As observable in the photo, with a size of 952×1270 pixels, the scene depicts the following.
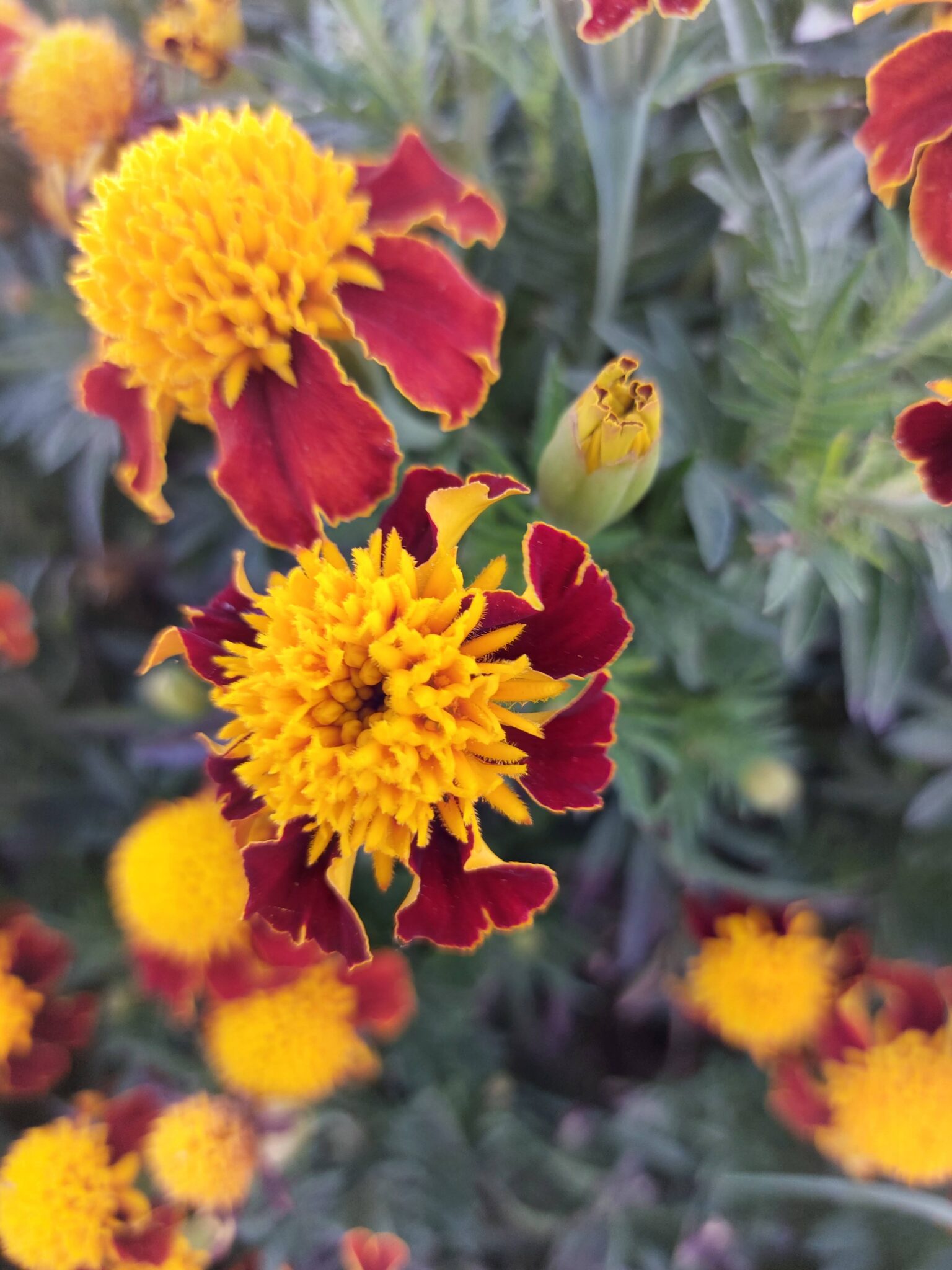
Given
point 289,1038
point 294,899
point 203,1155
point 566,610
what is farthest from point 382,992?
point 566,610

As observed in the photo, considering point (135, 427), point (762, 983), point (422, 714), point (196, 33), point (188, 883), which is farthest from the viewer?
point (762, 983)

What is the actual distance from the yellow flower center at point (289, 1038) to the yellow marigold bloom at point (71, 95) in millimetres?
778

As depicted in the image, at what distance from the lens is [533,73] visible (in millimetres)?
735

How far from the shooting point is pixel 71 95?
2.43 feet

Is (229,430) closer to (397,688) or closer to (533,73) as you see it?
(397,688)

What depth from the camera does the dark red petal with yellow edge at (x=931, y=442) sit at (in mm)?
508

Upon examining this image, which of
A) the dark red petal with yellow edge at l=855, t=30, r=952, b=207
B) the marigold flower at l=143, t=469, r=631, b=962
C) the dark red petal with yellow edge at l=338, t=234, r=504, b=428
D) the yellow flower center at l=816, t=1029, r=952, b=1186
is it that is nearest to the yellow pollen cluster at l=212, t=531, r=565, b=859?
the marigold flower at l=143, t=469, r=631, b=962

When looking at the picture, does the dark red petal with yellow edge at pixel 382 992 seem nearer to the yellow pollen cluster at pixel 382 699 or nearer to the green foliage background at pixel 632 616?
the green foliage background at pixel 632 616

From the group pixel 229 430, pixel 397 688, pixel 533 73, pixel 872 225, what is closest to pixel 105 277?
pixel 229 430

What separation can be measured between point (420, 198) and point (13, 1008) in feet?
2.80

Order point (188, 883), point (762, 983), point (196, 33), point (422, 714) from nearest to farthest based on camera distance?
point (422, 714) → point (196, 33) → point (188, 883) → point (762, 983)

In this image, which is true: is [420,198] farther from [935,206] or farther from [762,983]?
[762,983]

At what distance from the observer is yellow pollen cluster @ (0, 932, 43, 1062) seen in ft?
2.92

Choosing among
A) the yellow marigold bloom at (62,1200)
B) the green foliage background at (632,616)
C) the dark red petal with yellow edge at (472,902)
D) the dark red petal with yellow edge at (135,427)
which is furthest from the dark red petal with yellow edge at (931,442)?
the yellow marigold bloom at (62,1200)
